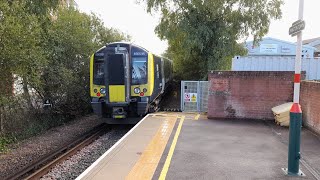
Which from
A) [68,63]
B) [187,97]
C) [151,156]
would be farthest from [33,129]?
[151,156]

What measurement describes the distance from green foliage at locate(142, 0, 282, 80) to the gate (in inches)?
233

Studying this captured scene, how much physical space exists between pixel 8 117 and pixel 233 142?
10.8 m

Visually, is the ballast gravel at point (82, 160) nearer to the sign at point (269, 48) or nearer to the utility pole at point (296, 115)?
the utility pole at point (296, 115)

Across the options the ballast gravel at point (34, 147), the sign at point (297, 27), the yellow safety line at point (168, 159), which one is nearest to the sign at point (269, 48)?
the ballast gravel at point (34, 147)

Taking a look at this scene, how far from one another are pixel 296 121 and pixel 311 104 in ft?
17.5

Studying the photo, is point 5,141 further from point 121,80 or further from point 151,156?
point 151,156

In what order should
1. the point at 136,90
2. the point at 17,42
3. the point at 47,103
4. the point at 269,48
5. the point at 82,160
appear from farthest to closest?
the point at 269,48 → the point at 47,103 → the point at 136,90 → the point at 17,42 → the point at 82,160

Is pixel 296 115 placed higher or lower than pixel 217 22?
lower

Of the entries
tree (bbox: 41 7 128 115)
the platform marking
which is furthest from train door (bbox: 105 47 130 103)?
tree (bbox: 41 7 128 115)

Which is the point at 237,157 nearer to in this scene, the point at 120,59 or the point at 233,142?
the point at 233,142

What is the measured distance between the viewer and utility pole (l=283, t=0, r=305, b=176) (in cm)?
630

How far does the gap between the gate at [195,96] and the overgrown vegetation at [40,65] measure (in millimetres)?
6354

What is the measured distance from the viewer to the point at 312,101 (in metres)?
11.0

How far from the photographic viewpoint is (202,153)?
8312mm
